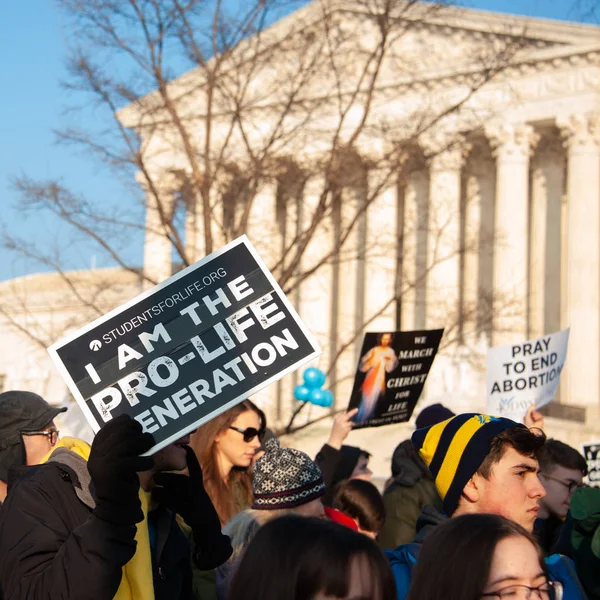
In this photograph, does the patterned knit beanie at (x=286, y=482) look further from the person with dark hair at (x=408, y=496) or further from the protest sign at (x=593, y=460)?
the protest sign at (x=593, y=460)

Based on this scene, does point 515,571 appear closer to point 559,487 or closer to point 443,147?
point 559,487

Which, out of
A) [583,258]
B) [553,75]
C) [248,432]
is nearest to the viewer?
A: [248,432]

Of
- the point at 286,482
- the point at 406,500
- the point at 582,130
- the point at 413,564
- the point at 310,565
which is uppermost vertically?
the point at 582,130

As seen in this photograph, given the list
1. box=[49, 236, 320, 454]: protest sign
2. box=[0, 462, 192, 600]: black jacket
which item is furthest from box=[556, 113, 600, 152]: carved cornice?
box=[0, 462, 192, 600]: black jacket

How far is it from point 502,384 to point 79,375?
5.81 metres

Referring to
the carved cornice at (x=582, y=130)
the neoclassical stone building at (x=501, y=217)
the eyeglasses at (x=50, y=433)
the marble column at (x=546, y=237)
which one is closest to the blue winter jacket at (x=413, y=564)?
the eyeglasses at (x=50, y=433)

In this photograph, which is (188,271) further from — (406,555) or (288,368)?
(406,555)

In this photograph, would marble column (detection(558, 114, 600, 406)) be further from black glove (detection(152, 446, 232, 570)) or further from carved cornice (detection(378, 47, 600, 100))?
black glove (detection(152, 446, 232, 570))

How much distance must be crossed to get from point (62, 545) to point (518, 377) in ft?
20.7

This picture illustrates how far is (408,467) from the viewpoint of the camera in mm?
7648

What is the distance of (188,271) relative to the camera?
396 cm

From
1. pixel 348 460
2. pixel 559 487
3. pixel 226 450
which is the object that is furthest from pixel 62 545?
pixel 348 460

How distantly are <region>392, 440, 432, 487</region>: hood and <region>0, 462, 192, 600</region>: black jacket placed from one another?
3.87 meters

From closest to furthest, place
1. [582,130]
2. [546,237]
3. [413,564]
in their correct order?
1. [413,564]
2. [582,130]
3. [546,237]
